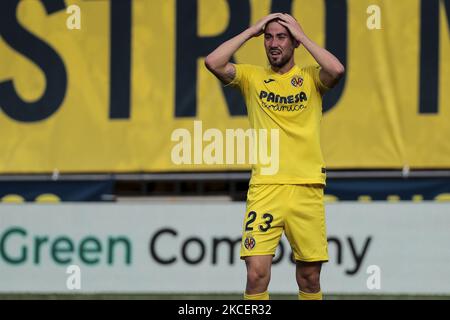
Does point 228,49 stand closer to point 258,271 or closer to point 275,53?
point 275,53

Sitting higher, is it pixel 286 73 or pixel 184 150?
pixel 286 73

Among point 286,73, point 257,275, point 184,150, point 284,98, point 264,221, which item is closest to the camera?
point 257,275

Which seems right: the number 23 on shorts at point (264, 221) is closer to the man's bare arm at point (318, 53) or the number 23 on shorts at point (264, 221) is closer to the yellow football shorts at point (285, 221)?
the yellow football shorts at point (285, 221)

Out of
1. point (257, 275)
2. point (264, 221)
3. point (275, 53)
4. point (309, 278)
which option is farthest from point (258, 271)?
point (275, 53)

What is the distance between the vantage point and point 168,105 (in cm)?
1114

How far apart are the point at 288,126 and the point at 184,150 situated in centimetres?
381

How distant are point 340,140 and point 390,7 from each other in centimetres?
146

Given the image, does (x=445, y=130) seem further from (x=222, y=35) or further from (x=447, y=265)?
(x=222, y=35)

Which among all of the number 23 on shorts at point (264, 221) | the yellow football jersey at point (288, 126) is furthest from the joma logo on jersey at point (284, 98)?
the number 23 on shorts at point (264, 221)

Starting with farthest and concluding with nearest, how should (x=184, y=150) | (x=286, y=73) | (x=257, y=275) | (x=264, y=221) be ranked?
(x=184, y=150)
(x=286, y=73)
(x=264, y=221)
(x=257, y=275)

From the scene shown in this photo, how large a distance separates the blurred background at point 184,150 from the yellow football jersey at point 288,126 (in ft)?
11.3

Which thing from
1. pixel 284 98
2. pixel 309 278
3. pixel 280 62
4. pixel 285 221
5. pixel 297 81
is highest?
pixel 280 62

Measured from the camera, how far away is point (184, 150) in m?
11.0
